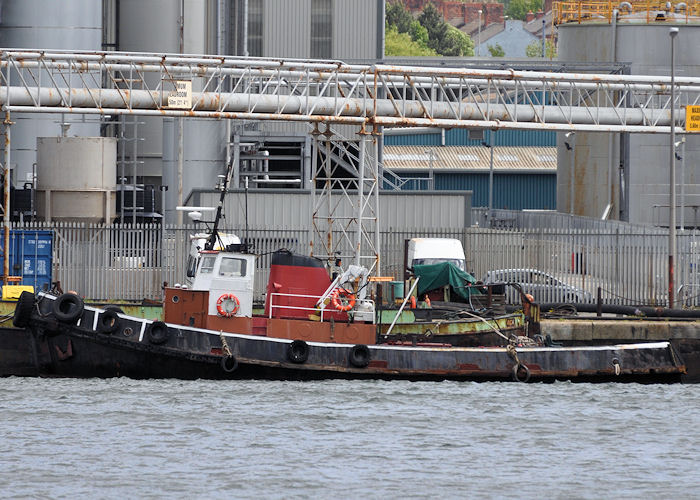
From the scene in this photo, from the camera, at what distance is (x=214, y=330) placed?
98.1ft

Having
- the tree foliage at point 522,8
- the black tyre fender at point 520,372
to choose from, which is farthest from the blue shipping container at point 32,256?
the tree foliage at point 522,8

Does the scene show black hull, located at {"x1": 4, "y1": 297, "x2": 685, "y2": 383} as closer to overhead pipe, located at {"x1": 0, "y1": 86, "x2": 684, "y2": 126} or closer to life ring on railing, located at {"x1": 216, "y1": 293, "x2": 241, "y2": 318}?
life ring on railing, located at {"x1": 216, "y1": 293, "x2": 241, "y2": 318}

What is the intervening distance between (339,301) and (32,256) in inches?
442

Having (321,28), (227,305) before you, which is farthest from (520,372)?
(321,28)

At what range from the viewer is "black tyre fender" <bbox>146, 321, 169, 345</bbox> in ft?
95.7

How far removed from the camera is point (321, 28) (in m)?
58.6

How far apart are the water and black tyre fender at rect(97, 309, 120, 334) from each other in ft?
3.47

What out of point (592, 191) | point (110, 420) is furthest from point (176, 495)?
point (592, 191)

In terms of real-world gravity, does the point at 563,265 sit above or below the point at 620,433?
above

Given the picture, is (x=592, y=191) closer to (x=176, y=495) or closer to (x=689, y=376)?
(x=689, y=376)

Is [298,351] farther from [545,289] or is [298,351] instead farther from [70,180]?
[70,180]

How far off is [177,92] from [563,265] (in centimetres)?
1181

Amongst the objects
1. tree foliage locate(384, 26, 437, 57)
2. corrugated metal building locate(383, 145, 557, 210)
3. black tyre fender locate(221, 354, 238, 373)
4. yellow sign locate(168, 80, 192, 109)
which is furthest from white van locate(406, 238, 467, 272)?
tree foliage locate(384, 26, 437, 57)

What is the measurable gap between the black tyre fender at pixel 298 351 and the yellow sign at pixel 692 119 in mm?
14632
